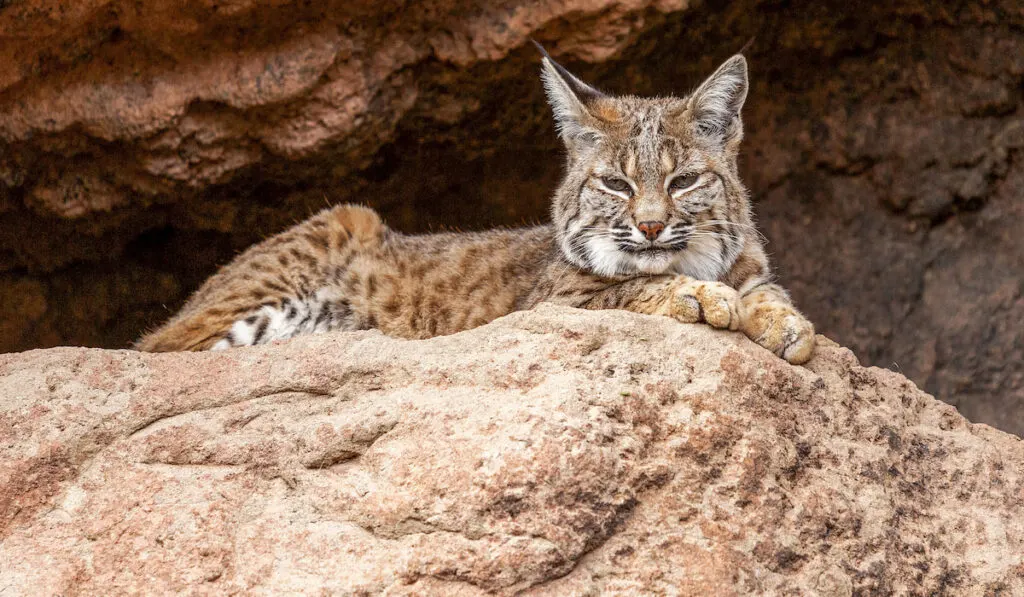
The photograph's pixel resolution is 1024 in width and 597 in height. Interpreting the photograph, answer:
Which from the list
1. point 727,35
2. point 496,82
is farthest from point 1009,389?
point 496,82

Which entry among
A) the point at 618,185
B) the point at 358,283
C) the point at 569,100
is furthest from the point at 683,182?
the point at 358,283

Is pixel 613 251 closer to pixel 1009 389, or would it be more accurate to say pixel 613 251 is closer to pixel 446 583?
pixel 446 583

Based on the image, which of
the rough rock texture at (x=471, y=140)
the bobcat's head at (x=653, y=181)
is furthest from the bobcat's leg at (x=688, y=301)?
the rough rock texture at (x=471, y=140)

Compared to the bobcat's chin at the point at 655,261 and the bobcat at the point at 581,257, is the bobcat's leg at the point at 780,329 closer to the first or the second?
the bobcat at the point at 581,257

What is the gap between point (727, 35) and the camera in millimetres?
6074

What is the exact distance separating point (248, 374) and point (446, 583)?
119 centimetres

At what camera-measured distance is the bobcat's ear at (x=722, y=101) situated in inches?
184

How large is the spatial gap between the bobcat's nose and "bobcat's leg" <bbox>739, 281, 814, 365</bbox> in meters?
0.52

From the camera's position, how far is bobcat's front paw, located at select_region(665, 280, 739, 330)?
144 inches

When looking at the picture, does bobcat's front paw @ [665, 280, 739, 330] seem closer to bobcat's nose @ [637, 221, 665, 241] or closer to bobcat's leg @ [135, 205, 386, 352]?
bobcat's nose @ [637, 221, 665, 241]

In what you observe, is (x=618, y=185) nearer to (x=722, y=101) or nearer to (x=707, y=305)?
(x=722, y=101)

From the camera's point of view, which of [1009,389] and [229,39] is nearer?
[229,39]

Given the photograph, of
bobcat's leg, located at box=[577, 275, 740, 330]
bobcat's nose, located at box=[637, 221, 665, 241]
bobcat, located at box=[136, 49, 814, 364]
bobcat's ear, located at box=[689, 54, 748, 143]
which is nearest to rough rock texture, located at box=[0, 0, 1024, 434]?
bobcat, located at box=[136, 49, 814, 364]

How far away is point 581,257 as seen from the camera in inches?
188
